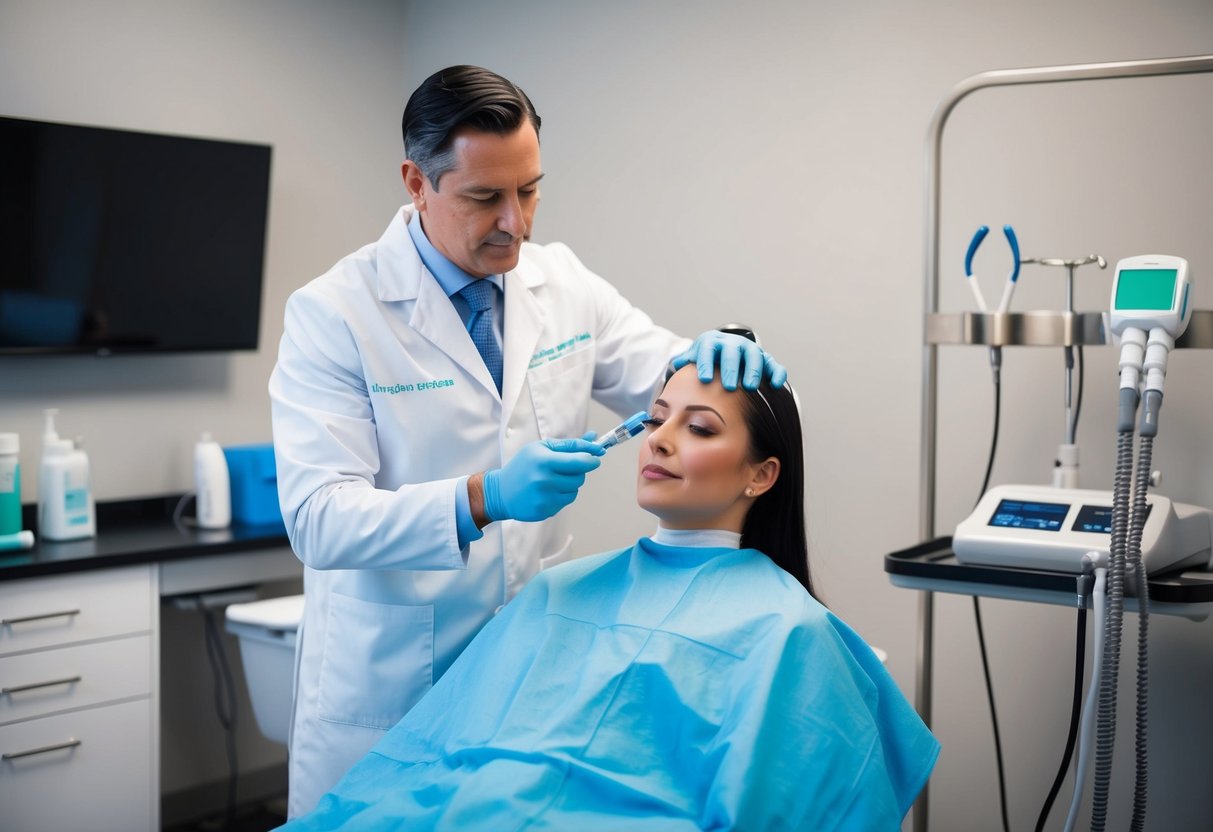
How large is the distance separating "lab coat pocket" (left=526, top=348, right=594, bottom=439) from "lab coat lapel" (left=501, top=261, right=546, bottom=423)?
0.09ft

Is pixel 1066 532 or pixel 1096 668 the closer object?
pixel 1096 668

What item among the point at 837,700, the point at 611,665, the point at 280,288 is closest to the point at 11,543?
the point at 280,288

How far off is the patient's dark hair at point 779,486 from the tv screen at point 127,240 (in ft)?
5.70

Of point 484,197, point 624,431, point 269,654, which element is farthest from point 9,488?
point 624,431

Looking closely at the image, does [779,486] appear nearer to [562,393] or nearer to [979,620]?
[562,393]

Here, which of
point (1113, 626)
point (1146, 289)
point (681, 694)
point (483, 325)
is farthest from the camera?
point (483, 325)

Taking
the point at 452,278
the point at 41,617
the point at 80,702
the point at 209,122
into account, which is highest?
the point at 209,122

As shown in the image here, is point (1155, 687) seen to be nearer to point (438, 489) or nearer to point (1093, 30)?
point (1093, 30)

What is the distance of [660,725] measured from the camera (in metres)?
1.43

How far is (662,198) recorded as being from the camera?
2938 mm

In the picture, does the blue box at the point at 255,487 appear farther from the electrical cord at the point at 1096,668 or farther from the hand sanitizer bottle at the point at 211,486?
the electrical cord at the point at 1096,668

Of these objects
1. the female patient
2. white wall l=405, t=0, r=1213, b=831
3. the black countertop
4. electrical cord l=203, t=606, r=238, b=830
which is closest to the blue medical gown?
the female patient

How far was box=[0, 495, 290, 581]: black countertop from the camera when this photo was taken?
2.38 meters

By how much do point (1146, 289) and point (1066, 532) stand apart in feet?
1.22
